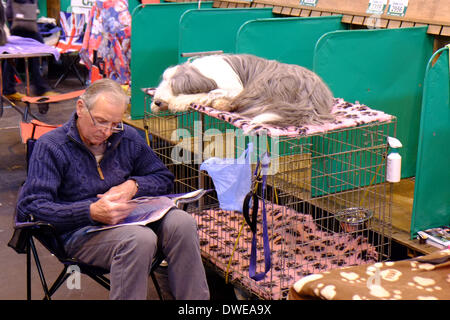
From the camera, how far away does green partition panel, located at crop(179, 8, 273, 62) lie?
14.5ft

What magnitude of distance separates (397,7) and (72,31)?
17.5ft

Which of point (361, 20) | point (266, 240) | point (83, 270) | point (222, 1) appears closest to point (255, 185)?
point (266, 240)

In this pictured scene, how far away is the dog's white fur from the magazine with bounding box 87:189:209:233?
0.49 meters

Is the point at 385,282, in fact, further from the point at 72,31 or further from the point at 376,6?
the point at 72,31

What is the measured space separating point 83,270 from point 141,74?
2918 mm

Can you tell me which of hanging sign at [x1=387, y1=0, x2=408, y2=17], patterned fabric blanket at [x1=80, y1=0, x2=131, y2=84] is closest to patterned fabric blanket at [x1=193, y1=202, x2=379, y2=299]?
hanging sign at [x1=387, y1=0, x2=408, y2=17]

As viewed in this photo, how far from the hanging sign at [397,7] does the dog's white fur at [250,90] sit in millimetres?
1188

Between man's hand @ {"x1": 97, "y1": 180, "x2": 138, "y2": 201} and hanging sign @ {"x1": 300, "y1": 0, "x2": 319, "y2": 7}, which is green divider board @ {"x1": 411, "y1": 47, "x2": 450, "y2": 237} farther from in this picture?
hanging sign @ {"x1": 300, "y1": 0, "x2": 319, "y2": 7}

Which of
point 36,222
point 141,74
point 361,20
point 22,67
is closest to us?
point 36,222

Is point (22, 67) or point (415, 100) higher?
point (415, 100)

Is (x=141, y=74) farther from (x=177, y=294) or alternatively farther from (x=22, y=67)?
(x=22, y=67)

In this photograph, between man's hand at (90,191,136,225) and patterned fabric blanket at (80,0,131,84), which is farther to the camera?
patterned fabric blanket at (80,0,131,84)

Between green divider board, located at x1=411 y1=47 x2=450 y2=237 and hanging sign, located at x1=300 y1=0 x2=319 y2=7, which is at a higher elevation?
hanging sign, located at x1=300 y1=0 x2=319 y2=7
